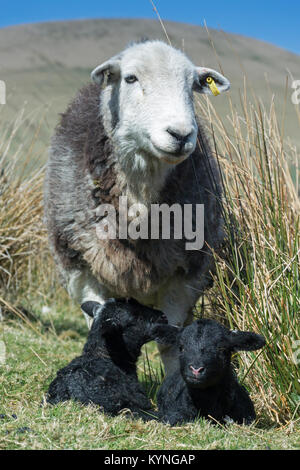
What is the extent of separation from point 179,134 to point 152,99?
16.9 inches

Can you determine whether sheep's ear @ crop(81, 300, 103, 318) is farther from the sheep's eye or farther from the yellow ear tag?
the yellow ear tag

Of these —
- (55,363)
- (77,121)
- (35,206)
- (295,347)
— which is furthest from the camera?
(35,206)

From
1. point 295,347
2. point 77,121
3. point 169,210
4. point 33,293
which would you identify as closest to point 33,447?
point 295,347

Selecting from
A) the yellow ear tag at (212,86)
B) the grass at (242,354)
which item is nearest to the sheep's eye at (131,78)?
the yellow ear tag at (212,86)

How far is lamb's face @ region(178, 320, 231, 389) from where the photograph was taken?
358 cm

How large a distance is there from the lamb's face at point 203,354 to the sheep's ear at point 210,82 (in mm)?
1963

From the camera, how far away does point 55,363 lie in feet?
18.2

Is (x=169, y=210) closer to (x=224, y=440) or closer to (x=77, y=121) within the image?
(x=77, y=121)

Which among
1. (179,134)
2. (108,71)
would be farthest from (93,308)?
(108,71)

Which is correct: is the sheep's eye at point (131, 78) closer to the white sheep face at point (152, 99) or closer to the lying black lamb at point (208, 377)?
the white sheep face at point (152, 99)

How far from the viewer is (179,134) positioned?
157 inches

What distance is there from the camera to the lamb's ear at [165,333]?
3.91m
